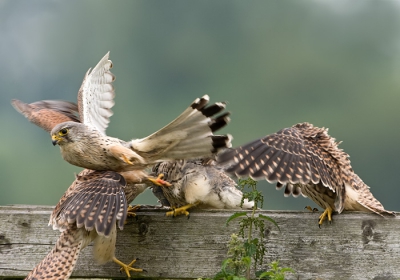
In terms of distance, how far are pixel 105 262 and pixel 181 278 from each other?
45cm

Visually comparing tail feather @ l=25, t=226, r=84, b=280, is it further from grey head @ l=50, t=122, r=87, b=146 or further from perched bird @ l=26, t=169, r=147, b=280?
grey head @ l=50, t=122, r=87, b=146

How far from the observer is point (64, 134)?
3.81 meters

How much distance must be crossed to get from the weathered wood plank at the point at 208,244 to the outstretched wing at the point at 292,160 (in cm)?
23

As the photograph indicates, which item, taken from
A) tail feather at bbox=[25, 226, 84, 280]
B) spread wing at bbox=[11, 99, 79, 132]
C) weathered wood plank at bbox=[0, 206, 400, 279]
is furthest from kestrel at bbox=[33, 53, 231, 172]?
spread wing at bbox=[11, 99, 79, 132]

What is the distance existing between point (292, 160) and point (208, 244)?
666 millimetres

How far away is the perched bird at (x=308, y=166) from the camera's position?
3281 millimetres

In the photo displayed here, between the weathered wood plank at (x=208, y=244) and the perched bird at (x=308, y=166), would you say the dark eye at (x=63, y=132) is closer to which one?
the weathered wood plank at (x=208, y=244)

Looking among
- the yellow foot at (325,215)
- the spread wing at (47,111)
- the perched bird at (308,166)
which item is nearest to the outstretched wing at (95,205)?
the perched bird at (308,166)

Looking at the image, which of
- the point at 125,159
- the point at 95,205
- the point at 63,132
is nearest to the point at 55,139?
the point at 63,132

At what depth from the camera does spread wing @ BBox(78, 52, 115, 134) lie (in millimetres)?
4672

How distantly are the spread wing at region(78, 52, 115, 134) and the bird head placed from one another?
2.63 feet

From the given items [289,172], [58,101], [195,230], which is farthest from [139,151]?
[58,101]

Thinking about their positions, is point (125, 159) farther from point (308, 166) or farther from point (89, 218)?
point (308, 166)

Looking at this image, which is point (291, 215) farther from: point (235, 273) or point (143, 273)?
point (143, 273)
